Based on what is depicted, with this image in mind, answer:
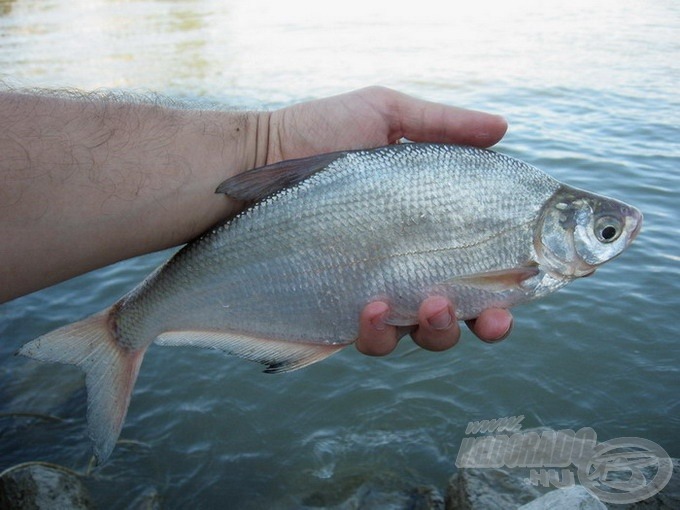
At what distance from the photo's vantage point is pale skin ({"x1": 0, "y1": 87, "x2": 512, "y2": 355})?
3236 mm

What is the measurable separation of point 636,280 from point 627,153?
463cm

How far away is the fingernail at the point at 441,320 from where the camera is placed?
3273 mm

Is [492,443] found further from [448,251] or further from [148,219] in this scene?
[148,219]

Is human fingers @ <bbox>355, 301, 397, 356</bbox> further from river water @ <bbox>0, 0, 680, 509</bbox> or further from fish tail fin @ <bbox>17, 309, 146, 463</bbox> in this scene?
river water @ <bbox>0, 0, 680, 509</bbox>

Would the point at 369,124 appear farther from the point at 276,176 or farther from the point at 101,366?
the point at 101,366

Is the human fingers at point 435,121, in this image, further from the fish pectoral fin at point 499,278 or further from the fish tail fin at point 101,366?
the fish tail fin at point 101,366

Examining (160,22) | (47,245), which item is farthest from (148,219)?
(160,22)

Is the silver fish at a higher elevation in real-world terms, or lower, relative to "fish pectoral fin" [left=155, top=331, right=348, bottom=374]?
higher

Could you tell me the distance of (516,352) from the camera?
7.67 m

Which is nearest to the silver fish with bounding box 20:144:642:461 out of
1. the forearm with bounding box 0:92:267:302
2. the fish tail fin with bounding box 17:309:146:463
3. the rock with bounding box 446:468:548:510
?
the fish tail fin with bounding box 17:309:146:463

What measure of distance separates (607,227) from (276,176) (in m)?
1.81

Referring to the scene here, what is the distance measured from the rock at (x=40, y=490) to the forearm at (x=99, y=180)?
8.95 ft

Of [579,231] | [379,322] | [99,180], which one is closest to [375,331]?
[379,322]

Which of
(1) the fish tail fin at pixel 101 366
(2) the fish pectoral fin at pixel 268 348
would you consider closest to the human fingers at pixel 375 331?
(2) the fish pectoral fin at pixel 268 348
